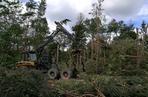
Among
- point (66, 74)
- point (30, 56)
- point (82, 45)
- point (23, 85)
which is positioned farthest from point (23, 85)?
point (82, 45)

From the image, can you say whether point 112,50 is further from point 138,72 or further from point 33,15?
point 33,15

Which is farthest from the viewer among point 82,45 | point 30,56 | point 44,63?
point 82,45

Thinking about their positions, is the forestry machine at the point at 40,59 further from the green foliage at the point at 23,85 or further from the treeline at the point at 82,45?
the green foliage at the point at 23,85

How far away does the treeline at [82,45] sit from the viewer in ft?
68.7

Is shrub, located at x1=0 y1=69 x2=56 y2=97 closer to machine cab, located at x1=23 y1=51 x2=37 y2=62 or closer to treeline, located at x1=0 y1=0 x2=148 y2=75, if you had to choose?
treeline, located at x1=0 y1=0 x2=148 y2=75

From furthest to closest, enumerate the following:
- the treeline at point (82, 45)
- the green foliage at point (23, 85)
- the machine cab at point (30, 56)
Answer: the machine cab at point (30, 56), the treeline at point (82, 45), the green foliage at point (23, 85)

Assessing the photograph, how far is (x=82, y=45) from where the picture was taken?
3072cm

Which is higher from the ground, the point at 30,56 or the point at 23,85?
the point at 30,56

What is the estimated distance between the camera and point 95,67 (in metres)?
21.7

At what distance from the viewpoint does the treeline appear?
20953 millimetres

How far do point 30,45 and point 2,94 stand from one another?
3004cm

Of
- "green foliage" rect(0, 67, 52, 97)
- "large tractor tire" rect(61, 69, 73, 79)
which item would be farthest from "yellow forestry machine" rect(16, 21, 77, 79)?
"green foliage" rect(0, 67, 52, 97)

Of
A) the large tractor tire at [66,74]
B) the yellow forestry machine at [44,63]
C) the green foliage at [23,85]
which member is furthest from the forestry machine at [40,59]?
the green foliage at [23,85]

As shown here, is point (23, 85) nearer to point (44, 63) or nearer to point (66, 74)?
point (66, 74)
